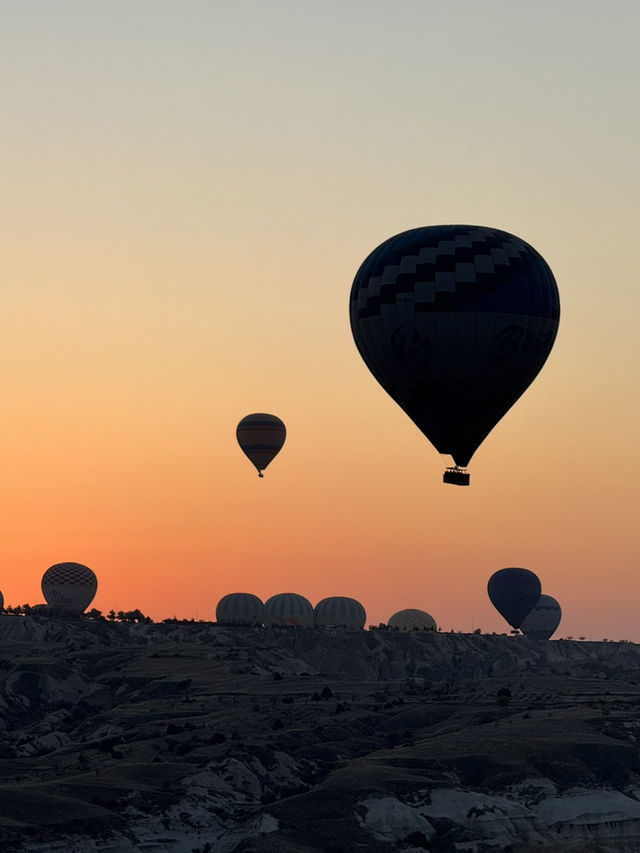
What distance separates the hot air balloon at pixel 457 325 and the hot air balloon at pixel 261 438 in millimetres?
82507

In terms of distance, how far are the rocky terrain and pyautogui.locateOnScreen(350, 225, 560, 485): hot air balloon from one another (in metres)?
23.0

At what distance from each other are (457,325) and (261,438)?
87.7m

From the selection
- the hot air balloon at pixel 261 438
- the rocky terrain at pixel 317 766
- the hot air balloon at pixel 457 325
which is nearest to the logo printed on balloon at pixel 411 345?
the hot air balloon at pixel 457 325

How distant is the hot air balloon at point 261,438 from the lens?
18488cm

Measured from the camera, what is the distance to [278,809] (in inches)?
4104

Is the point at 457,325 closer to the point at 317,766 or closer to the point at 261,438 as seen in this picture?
the point at 317,766

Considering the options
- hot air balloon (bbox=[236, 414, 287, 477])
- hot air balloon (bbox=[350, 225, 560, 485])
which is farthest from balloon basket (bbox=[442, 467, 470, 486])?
hot air balloon (bbox=[236, 414, 287, 477])

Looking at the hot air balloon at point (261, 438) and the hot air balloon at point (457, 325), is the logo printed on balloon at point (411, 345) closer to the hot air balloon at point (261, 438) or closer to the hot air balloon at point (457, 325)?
the hot air balloon at point (457, 325)

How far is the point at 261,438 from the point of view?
185 m

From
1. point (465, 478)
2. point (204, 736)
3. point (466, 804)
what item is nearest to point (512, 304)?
point (465, 478)

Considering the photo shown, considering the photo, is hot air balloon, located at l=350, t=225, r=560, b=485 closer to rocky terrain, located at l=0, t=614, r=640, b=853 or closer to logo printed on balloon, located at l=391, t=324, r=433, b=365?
logo printed on balloon, located at l=391, t=324, r=433, b=365

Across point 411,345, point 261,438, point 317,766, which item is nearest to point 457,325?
point 411,345

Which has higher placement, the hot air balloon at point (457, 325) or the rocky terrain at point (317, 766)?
the hot air balloon at point (457, 325)

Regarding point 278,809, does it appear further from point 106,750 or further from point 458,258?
point 458,258
